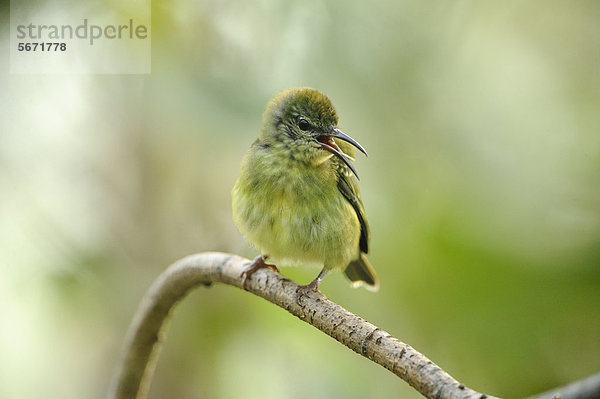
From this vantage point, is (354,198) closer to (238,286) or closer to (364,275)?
(364,275)

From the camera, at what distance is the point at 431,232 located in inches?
128

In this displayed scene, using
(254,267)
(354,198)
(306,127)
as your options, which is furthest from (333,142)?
(254,267)

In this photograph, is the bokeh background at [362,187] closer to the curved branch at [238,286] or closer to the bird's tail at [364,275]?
the bird's tail at [364,275]

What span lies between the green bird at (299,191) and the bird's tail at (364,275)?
1.01 feet

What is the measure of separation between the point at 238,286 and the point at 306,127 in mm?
832

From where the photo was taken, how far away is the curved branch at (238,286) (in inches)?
66.1

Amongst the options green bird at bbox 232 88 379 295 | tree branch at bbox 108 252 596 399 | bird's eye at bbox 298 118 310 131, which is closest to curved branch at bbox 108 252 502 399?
tree branch at bbox 108 252 596 399

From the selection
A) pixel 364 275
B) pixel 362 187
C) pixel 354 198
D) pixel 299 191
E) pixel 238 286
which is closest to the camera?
pixel 238 286

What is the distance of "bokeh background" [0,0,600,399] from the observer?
3.21 metres

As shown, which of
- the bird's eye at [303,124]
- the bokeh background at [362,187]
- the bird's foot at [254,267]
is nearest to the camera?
the bird's foot at [254,267]

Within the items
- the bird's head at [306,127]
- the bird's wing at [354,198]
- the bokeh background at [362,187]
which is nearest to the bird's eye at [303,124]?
the bird's head at [306,127]

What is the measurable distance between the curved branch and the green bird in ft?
0.44

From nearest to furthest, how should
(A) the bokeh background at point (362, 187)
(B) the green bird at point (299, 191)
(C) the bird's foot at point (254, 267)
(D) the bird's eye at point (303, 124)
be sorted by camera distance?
(C) the bird's foot at point (254, 267), (B) the green bird at point (299, 191), (D) the bird's eye at point (303, 124), (A) the bokeh background at point (362, 187)

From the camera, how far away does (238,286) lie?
8.72 feet
